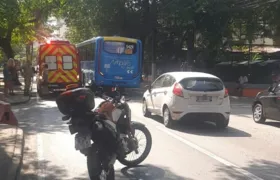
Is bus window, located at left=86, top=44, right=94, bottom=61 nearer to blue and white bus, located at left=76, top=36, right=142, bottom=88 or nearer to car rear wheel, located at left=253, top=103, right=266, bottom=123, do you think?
blue and white bus, located at left=76, top=36, right=142, bottom=88

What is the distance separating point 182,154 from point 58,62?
14480mm

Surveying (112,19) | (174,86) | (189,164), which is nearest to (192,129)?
(174,86)

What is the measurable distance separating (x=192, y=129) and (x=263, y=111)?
2.78 metres

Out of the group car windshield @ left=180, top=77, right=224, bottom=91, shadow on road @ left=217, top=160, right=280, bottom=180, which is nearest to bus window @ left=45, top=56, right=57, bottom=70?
car windshield @ left=180, top=77, right=224, bottom=91

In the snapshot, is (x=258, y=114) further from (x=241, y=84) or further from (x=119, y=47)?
(x=241, y=84)

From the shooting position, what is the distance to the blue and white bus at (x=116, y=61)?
67.5 ft

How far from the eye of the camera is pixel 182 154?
25.1ft

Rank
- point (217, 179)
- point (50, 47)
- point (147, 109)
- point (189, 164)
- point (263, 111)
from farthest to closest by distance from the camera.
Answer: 1. point (50, 47)
2. point (147, 109)
3. point (263, 111)
4. point (189, 164)
5. point (217, 179)

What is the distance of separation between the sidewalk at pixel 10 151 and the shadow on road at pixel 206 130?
4.24 metres

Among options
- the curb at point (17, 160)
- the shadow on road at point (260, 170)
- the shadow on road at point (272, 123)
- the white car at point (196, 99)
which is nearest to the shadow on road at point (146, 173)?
the shadow on road at point (260, 170)

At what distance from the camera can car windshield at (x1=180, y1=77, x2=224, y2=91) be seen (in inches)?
413

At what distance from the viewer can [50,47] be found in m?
20.7

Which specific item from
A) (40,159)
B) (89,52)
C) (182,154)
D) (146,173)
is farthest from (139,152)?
(89,52)

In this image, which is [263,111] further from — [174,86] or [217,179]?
[217,179]
